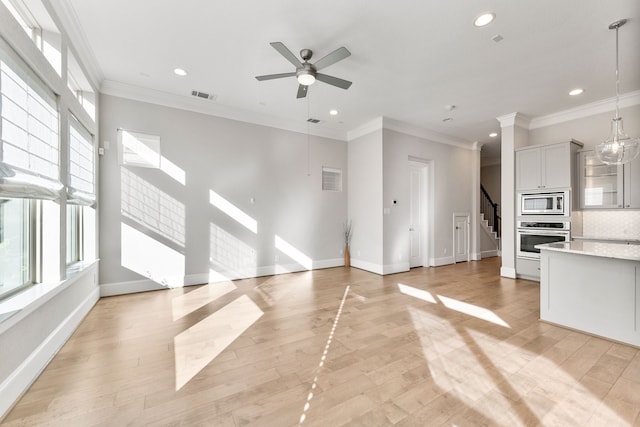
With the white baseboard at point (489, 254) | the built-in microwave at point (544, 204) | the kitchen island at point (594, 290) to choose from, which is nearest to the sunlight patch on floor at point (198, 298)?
the kitchen island at point (594, 290)

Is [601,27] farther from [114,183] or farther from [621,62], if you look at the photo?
[114,183]

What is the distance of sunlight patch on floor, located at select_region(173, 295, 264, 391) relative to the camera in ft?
7.29

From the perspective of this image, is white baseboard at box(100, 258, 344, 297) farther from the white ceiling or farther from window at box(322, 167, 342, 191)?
the white ceiling

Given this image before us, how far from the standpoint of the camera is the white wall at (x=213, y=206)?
4125mm

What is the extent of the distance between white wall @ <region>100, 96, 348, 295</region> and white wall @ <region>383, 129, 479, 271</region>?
1.24 m

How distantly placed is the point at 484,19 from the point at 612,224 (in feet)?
14.5

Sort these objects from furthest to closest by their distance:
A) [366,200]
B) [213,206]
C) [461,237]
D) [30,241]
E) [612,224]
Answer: [461,237] → [366,200] → [213,206] → [612,224] → [30,241]

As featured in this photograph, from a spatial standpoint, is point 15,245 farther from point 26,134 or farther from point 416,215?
point 416,215

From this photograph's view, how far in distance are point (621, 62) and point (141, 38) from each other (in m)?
6.02

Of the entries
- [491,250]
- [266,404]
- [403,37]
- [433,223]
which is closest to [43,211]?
[266,404]

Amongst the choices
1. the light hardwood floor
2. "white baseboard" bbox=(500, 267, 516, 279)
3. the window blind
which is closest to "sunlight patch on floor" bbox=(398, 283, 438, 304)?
the light hardwood floor

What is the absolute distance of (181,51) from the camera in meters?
3.26

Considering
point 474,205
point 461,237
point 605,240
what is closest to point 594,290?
point 605,240

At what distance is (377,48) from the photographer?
3.19m
